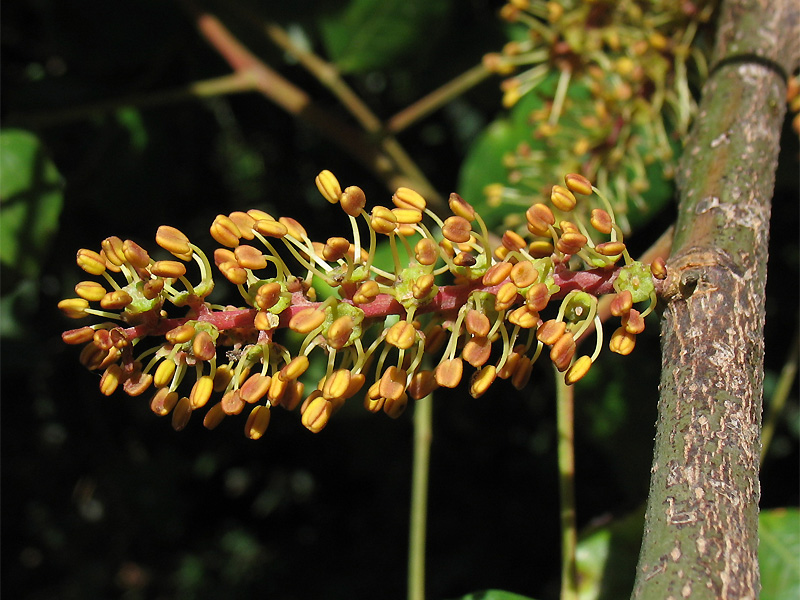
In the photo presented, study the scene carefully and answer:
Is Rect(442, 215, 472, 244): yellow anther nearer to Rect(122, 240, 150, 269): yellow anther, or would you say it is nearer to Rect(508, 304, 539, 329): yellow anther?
Rect(508, 304, 539, 329): yellow anther

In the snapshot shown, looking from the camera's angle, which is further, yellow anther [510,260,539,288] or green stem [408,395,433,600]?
green stem [408,395,433,600]

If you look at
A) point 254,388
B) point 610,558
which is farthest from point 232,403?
point 610,558

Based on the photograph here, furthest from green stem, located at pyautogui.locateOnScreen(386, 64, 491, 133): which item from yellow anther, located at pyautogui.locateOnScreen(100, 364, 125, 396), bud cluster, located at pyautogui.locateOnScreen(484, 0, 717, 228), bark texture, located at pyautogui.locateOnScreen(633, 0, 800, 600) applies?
yellow anther, located at pyautogui.locateOnScreen(100, 364, 125, 396)

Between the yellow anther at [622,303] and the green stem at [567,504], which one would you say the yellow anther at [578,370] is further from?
the green stem at [567,504]

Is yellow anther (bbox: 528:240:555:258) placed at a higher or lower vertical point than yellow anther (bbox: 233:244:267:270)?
higher

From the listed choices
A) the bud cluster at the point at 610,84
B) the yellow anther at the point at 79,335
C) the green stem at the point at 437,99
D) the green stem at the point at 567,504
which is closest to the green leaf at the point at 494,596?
the green stem at the point at 567,504

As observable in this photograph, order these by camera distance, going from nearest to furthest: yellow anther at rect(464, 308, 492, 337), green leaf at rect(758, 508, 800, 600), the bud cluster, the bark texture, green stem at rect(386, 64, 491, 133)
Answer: the bark texture < yellow anther at rect(464, 308, 492, 337) < green leaf at rect(758, 508, 800, 600) < the bud cluster < green stem at rect(386, 64, 491, 133)

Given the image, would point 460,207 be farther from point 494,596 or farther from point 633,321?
point 494,596

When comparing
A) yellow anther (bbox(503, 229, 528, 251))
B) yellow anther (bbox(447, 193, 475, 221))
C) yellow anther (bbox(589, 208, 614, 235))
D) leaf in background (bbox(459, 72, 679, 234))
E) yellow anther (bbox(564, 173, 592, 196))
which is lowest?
yellow anther (bbox(503, 229, 528, 251))
